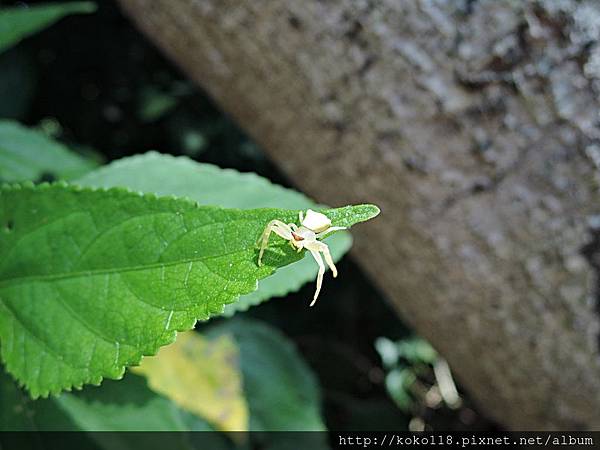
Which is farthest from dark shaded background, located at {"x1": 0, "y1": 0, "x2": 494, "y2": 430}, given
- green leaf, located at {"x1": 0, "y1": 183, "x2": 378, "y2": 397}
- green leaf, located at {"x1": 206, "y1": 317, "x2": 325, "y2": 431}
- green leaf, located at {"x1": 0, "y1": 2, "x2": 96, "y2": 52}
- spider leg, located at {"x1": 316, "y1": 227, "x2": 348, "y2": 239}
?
spider leg, located at {"x1": 316, "y1": 227, "x2": 348, "y2": 239}

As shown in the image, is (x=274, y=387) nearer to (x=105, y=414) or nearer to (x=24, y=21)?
(x=105, y=414)

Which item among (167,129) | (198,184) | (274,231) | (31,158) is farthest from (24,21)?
(274,231)

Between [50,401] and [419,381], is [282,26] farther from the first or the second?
[419,381]

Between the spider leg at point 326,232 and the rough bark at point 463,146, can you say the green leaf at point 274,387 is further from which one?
the spider leg at point 326,232

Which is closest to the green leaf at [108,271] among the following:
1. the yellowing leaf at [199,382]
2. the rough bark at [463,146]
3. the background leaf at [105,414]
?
the background leaf at [105,414]

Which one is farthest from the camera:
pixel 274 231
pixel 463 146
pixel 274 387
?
pixel 274 387

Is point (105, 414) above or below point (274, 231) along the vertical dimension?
below

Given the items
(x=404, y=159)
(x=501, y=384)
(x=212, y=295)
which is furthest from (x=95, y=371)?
(x=501, y=384)
